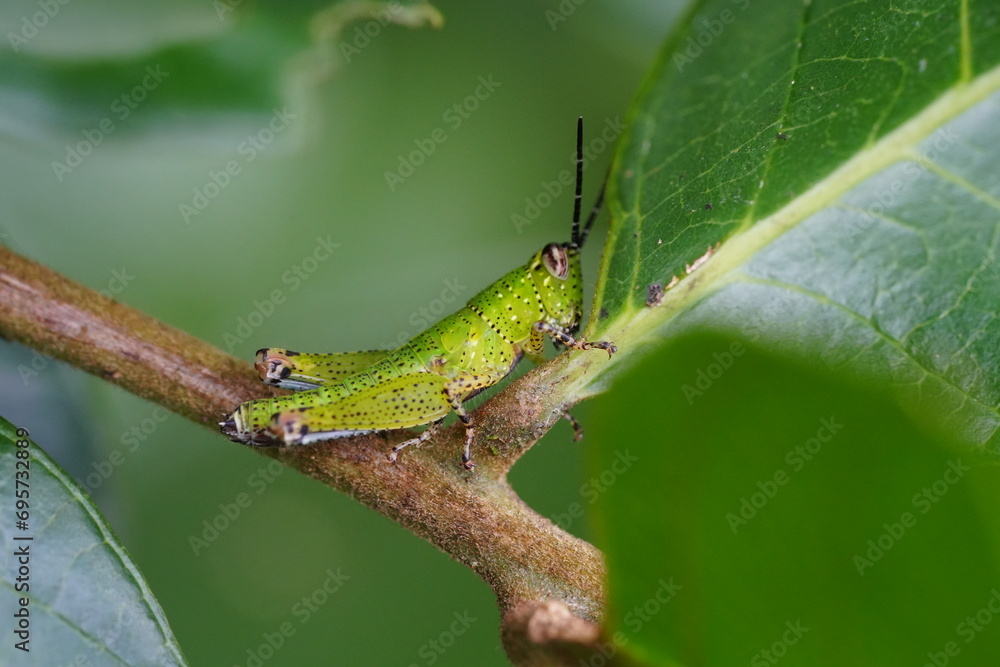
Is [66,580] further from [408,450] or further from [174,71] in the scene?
[174,71]

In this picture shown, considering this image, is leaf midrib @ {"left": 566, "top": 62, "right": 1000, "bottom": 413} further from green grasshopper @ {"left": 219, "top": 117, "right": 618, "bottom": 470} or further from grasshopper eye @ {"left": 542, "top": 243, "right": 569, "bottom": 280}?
grasshopper eye @ {"left": 542, "top": 243, "right": 569, "bottom": 280}

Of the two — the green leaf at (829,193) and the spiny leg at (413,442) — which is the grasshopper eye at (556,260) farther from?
the spiny leg at (413,442)

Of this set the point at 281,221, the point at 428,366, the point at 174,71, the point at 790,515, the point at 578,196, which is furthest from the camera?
the point at 281,221

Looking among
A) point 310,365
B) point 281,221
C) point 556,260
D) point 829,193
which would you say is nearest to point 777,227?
point 829,193

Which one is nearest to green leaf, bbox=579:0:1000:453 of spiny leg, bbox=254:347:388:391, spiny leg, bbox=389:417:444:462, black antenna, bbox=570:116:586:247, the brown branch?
the brown branch

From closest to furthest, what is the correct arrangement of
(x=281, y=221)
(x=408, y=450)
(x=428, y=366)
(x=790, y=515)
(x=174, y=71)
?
(x=790, y=515), (x=408, y=450), (x=174, y=71), (x=428, y=366), (x=281, y=221)

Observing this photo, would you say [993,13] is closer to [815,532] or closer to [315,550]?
[815,532]

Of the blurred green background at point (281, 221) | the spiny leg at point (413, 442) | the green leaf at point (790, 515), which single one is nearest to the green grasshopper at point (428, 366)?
the spiny leg at point (413, 442)

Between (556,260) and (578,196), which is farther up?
(578,196)
